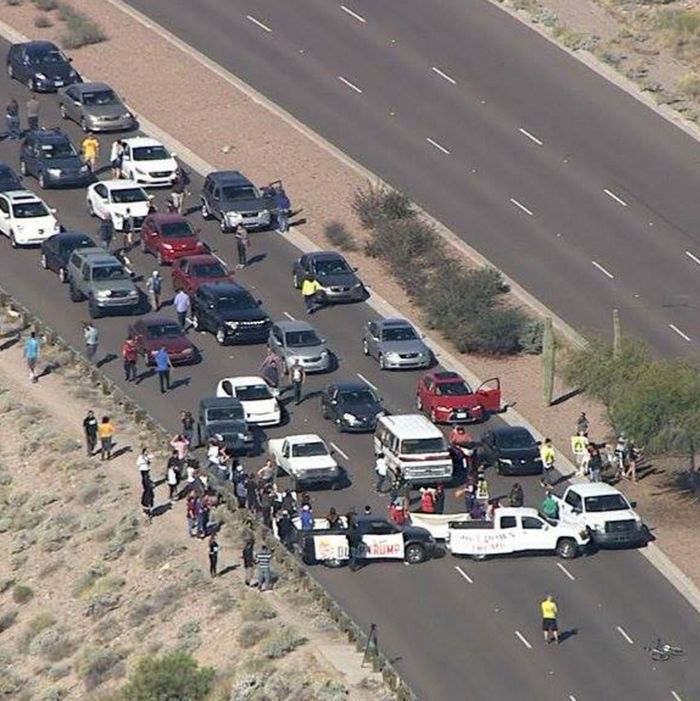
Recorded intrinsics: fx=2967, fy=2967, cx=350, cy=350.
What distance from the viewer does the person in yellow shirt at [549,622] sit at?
228 ft

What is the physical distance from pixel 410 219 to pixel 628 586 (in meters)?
27.0

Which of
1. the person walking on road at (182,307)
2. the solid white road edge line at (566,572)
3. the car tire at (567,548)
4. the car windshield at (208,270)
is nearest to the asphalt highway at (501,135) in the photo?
the car windshield at (208,270)

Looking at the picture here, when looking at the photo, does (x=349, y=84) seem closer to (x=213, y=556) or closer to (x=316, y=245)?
(x=316, y=245)

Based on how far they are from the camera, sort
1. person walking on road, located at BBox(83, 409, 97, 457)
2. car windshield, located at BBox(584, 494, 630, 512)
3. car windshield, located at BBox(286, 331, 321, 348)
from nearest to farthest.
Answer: car windshield, located at BBox(584, 494, 630, 512), person walking on road, located at BBox(83, 409, 97, 457), car windshield, located at BBox(286, 331, 321, 348)

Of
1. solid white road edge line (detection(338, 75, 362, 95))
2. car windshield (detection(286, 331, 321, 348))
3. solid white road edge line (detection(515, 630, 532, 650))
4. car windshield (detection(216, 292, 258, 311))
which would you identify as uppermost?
solid white road edge line (detection(515, 630, 532, 650))

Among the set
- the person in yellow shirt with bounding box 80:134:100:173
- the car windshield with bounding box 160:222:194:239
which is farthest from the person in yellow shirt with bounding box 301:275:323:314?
the person in yellow shirt with bounding box 80:134:100:173

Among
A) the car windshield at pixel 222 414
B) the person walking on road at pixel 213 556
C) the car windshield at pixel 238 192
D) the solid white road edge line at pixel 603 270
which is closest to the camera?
the person walking on road at pixel 213 556

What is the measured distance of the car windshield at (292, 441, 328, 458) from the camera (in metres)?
78.3

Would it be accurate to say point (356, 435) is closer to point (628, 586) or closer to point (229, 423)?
point (229, 423)

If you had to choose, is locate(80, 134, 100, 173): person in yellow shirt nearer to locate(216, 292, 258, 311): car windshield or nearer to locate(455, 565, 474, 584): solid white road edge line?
locate(216, 292, 258, 311): car windshield

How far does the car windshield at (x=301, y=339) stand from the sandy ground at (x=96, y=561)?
5813 millimetres

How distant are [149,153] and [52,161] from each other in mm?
3307

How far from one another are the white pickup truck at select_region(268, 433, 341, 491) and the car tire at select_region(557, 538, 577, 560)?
21.9 feet

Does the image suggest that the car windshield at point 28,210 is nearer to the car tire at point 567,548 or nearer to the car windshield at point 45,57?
the car windshield at point 45,57
